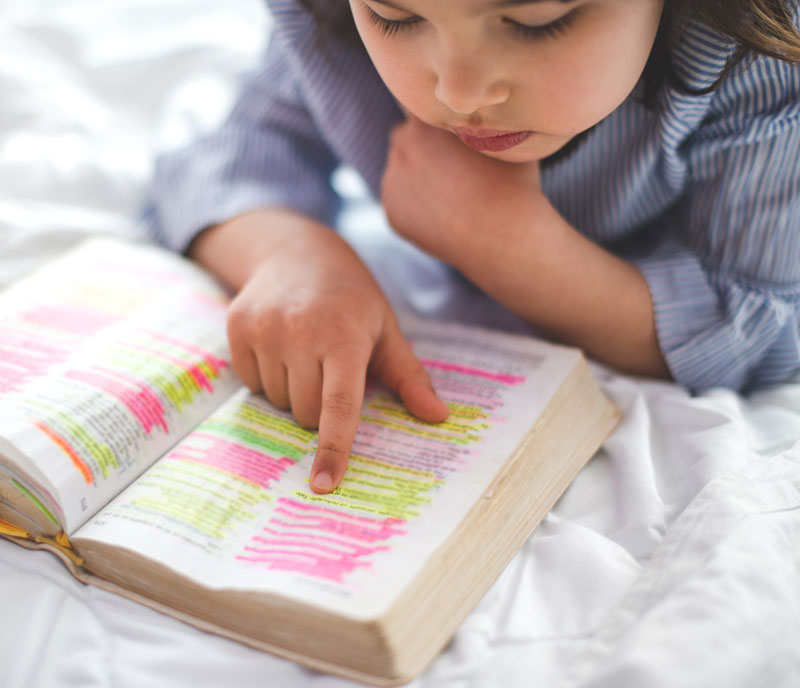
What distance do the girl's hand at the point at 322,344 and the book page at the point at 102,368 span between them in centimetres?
5

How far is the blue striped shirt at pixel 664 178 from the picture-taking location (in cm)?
59

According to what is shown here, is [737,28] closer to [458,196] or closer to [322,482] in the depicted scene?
[458,196]

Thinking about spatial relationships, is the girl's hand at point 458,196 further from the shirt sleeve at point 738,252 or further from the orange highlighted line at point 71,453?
the orange highlighted line at point 71,453

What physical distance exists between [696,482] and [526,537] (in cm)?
12

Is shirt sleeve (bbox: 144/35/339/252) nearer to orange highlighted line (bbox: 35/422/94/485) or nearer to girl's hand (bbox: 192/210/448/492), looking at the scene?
girl's hand (bbox: 192/210/448/492)

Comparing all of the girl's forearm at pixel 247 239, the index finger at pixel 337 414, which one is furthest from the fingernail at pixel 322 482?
the girl's forearm at pixel 247 239

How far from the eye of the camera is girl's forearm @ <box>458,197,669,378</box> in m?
0.62

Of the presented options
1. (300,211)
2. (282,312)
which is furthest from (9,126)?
(282,312)

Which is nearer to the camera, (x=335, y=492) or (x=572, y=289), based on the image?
(x=335, y=492)

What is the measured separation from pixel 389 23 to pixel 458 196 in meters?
0.16

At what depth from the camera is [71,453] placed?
495mm

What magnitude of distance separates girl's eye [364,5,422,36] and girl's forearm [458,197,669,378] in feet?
0.59

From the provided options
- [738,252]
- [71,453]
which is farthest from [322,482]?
[738,252]

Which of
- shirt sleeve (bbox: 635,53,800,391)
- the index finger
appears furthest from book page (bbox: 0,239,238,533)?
shirt sleeve (bbox: 635,53,800,391)
